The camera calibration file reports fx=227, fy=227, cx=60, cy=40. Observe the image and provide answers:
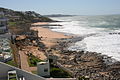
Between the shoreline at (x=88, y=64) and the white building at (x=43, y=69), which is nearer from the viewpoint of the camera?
the white building at (x=43, y=69)

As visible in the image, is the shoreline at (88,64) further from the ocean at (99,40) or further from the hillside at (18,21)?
the hillside at (18,21)

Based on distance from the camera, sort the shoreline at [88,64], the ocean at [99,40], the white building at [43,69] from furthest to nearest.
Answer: the ocean at [99,40] → the shoreline at [88,64] → the white building at [43,69]

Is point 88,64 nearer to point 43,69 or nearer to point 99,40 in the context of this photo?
point 43,69

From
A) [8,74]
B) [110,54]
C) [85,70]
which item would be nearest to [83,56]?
[110,54]

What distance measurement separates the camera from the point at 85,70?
28953 mm

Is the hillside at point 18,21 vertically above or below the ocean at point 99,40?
above

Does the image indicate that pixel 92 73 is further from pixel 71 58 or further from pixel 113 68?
pixel 71 58

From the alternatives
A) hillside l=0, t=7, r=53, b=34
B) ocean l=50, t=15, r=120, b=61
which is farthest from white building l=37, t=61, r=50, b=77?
hillside l=0, t=7, r=53, b=34

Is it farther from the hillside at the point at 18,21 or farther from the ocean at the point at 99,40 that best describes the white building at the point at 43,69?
the hillside at the point at 18,21

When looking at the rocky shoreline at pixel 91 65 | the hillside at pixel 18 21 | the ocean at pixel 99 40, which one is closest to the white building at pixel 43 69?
the rocky shoreline at pixel 91 65

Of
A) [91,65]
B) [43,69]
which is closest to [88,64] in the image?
[91,65]

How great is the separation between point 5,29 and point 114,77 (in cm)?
1908

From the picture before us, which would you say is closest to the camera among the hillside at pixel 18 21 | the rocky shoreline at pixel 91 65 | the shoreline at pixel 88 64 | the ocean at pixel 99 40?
the rocky shoreline at pixel 91 65

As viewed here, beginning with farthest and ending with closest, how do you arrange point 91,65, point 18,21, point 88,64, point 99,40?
1. point 18,21
2. point 99,40
3. point 88,64
4. point 91,65
